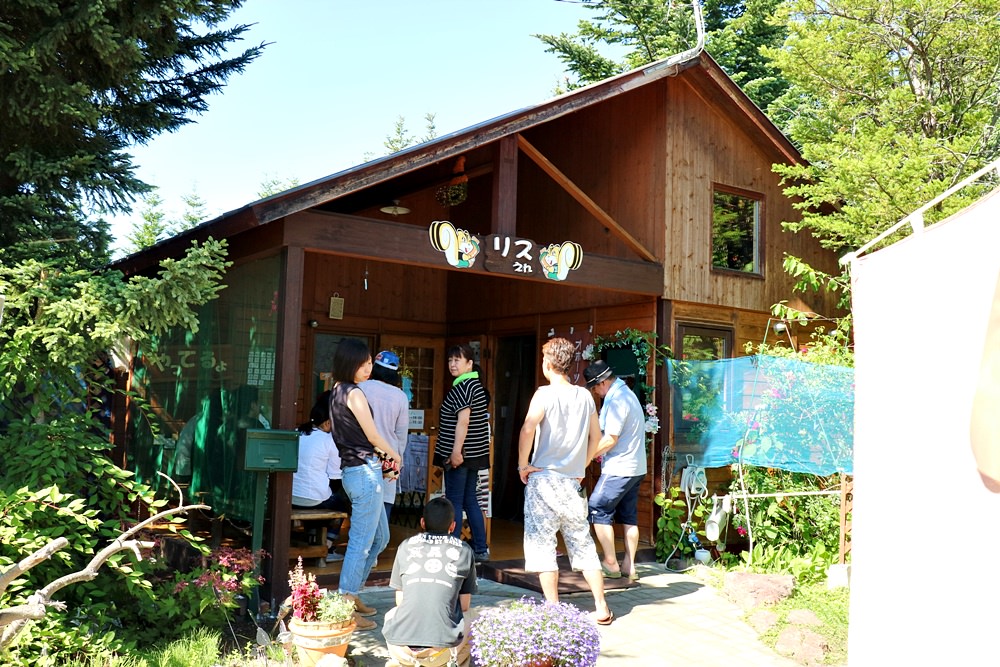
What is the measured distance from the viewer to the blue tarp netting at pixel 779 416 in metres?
7.24

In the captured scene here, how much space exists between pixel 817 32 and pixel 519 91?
62.8 ft

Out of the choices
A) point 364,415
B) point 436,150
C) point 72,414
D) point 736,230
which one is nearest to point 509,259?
point 436,150

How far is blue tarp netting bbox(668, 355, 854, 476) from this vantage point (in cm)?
724

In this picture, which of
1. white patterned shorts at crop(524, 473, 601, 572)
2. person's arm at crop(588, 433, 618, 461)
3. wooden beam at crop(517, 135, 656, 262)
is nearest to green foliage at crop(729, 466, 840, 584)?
person's arm at crop(588, 433, 618, 461)

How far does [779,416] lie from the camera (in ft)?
24.3

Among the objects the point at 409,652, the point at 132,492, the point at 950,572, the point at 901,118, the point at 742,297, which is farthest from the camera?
the point at 901,118

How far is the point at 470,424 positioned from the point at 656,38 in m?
14.3

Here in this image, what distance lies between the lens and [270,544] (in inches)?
234

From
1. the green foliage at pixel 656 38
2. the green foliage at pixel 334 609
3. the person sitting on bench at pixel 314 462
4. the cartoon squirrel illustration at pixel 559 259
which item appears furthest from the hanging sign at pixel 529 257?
the green foliage at pixel 656 38

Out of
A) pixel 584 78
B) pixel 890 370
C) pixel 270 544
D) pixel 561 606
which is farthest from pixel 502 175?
pixel 584 78

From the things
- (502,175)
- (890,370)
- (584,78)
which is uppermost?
(584,78)

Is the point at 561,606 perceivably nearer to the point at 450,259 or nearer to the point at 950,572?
the point at 950,572

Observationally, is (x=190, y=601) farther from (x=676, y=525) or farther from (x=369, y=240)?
(x=676, y=525)

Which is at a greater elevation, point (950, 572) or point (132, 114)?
point (132, 114)
